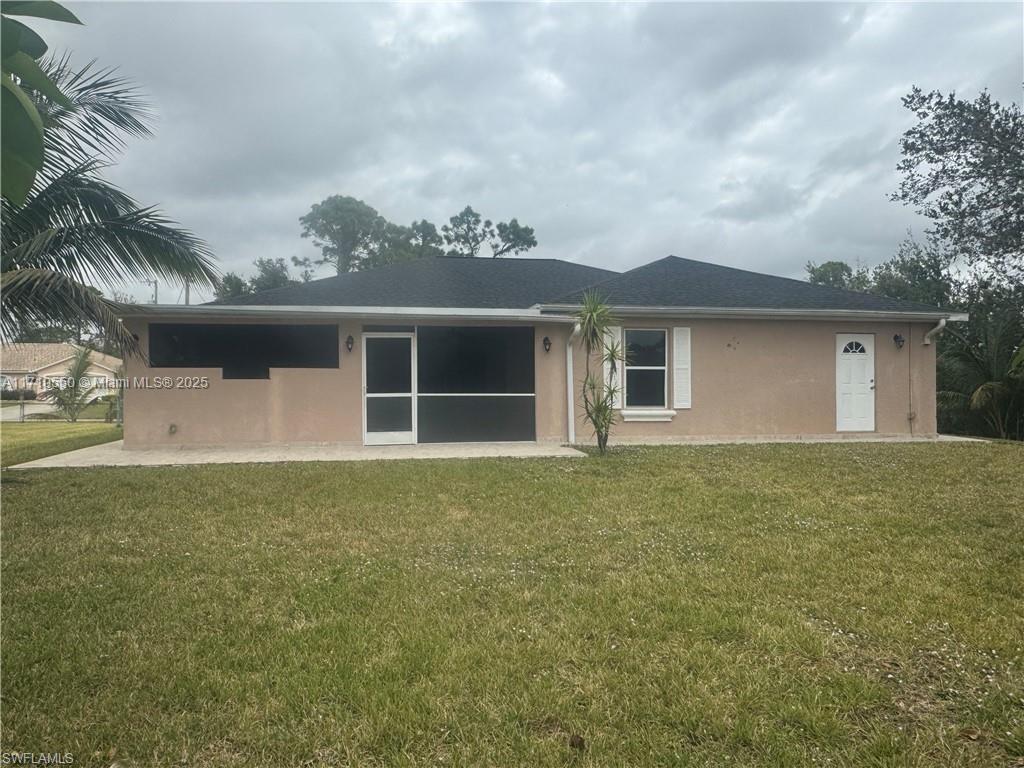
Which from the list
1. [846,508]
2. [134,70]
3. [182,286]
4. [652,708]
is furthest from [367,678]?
[134,70]

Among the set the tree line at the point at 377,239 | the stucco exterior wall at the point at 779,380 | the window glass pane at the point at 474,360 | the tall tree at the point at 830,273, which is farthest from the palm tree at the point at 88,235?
the tall tree at the point at 830,273

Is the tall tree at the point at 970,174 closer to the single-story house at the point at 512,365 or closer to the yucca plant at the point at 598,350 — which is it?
the single-story house at the point at 512,365

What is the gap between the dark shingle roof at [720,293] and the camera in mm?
10992

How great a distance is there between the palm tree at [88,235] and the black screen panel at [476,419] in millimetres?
4911

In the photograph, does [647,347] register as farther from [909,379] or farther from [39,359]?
[39,359]

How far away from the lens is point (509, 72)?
46.8 ft

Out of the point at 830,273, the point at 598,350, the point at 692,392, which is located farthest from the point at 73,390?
the point at 830,273

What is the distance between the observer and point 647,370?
11258mm

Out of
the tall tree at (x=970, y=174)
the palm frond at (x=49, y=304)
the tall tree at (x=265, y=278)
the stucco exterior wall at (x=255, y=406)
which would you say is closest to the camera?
the palm frond at (x=49, y=304)

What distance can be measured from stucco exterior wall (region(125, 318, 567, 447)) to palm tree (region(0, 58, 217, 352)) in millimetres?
2815

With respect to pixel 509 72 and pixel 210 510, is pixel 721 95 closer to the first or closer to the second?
pixel 509 72

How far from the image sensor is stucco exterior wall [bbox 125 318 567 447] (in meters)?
9.97

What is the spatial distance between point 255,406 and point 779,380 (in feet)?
33.2

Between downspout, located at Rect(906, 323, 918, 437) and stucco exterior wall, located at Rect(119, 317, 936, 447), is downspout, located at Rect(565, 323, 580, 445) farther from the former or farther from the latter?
downspout, located at Rect(906, 323, 918, 437)
